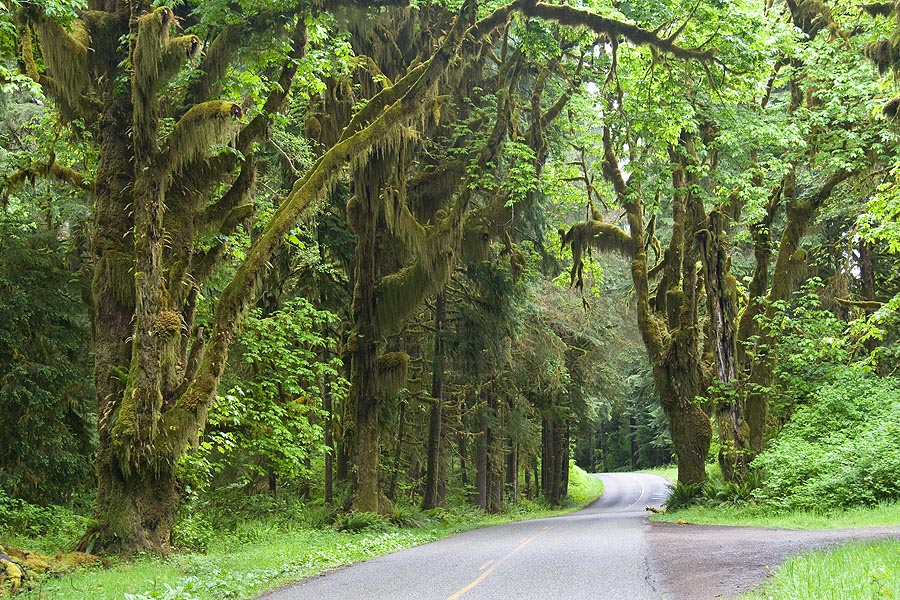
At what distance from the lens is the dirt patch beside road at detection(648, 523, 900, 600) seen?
7.29m

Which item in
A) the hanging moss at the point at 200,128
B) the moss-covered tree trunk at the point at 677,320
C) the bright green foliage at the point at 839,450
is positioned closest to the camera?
the hanging moss at the point at 200,128

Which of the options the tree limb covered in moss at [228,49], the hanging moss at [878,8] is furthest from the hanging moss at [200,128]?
the hanging moss at [878,8]

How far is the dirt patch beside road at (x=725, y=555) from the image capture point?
23.9 ft

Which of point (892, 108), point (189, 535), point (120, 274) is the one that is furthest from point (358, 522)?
point (892, 108)

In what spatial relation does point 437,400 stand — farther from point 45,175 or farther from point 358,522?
point 45,175

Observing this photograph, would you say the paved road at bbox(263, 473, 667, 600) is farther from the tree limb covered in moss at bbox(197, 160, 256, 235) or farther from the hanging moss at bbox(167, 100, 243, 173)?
the hanging moss at bbox(167, 100, 243, 173)

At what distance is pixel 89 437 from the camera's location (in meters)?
15.9

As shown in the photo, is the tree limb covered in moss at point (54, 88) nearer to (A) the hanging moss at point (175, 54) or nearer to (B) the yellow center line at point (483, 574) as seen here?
(A) the hanging moss at point (175, 54)

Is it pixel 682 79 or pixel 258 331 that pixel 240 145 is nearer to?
pixel 258 331

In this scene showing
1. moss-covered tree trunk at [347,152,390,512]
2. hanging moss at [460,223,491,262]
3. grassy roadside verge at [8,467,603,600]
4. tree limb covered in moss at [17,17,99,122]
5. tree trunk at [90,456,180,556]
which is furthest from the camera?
hanging moss at [460,223,491,262]

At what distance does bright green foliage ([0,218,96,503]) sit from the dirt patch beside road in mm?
11635

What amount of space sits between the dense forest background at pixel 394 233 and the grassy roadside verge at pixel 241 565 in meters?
1.11

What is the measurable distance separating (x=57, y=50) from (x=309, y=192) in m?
4.18

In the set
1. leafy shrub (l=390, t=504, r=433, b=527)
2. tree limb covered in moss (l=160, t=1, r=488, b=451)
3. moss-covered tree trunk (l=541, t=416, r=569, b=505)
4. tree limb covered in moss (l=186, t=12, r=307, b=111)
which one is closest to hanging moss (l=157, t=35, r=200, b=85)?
tree limb covered in moss (l=186, t=12, r=307, b=111)
